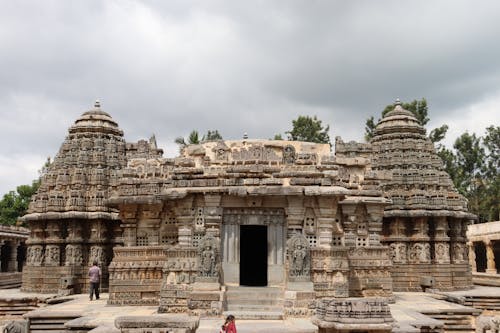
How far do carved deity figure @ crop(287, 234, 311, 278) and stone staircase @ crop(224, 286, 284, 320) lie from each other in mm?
792

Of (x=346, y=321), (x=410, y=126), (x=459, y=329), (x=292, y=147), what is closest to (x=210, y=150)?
(x=292, y=147)

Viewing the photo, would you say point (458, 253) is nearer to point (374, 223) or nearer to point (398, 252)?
point (398, 252)

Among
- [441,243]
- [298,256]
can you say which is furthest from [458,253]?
[298,256]

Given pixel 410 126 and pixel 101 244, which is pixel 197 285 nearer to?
pixel 101 244

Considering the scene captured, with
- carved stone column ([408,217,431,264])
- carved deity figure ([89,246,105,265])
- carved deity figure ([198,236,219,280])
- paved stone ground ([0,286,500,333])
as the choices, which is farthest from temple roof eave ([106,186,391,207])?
carved stone column ([408,217,431,264])

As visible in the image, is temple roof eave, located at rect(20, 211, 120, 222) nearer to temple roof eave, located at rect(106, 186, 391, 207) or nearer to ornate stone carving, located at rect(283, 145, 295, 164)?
temple roof eave, located at rect(106, 186, 391, 207)

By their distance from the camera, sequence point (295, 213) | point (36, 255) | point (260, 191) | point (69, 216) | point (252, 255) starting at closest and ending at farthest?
1. point (260, 191)
2. point (295, 213)
3. point (252, 255)
4. point (69, 216)
5. point (36, 255)

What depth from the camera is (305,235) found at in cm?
1312

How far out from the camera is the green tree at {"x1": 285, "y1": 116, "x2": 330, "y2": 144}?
4181 centimetres

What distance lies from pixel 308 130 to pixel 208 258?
3065 cm

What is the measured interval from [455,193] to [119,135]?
15824mm

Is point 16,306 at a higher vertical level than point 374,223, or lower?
lower

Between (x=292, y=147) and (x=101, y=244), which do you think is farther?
(x=101, y=244)

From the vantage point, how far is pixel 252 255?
16.4 meters
